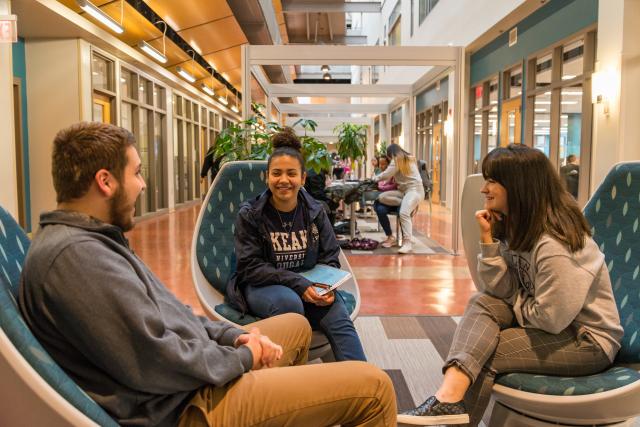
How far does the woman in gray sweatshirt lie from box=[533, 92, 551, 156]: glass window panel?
6.94 metres

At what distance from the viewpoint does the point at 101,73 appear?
9156 millimetres

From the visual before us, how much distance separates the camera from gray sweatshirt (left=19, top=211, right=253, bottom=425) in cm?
104

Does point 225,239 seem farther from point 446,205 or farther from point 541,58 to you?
point 446,205

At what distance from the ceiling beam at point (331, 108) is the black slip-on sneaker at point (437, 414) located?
12.7 metres

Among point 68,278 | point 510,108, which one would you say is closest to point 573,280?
point 68,278

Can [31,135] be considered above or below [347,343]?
above

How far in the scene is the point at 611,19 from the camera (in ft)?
19.8

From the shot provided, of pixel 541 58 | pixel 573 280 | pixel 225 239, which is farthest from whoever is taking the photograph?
pixel 541 58

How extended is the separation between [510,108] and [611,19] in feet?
12.5

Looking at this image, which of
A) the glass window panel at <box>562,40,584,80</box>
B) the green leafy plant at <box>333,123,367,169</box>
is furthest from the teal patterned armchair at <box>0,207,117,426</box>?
the green leafy plant at <box>333,123,367,169</box>

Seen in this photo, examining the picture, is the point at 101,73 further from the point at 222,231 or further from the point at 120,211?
the point at 120,211

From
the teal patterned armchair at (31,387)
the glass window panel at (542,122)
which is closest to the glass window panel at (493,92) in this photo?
the glass window panel at (542,122)

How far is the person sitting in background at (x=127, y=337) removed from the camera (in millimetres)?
1048

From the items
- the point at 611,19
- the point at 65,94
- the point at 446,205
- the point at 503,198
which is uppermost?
the point at 611,19
